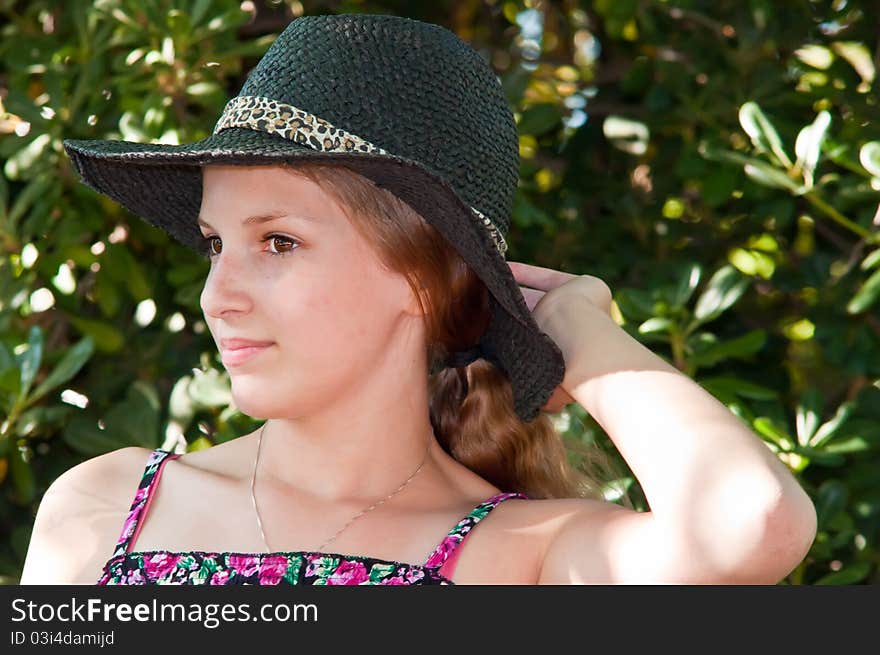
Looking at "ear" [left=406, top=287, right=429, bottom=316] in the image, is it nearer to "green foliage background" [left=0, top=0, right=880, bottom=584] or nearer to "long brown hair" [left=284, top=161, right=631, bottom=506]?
"long brown hair" [left=284, top=161, right=631, bottom=506]

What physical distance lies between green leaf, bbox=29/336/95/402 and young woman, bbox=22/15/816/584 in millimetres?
417

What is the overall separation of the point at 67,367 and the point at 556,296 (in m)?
0.92

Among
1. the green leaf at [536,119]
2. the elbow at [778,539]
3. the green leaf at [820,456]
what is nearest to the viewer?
the elbow at [778,539]

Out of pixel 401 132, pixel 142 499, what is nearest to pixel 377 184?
pixel 401 132

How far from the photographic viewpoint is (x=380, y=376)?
5.84 feet

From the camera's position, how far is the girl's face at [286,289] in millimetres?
1629

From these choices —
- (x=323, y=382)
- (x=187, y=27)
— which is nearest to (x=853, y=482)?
(x=323, y=382)

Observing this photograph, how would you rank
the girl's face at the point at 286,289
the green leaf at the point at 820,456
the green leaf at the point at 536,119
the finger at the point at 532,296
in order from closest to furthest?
the girl's face at the point at 286,289 < the finger at the point at 532,296 < the green leaf at the point at 820,456 < the green leaf at the point at 536,119

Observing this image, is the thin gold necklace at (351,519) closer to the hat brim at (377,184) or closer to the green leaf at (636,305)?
the hat brim at (377,184)

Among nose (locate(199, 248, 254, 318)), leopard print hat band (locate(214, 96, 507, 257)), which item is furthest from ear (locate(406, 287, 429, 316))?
nose (locate(199, 248, 254, 318))

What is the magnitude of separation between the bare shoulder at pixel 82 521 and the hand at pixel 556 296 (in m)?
0.60

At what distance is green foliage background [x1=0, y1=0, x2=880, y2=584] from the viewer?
230cm

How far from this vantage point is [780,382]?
2.60 metres

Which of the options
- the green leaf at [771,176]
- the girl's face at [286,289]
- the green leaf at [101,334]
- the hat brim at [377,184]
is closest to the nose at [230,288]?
the girl's face at [286,289]
